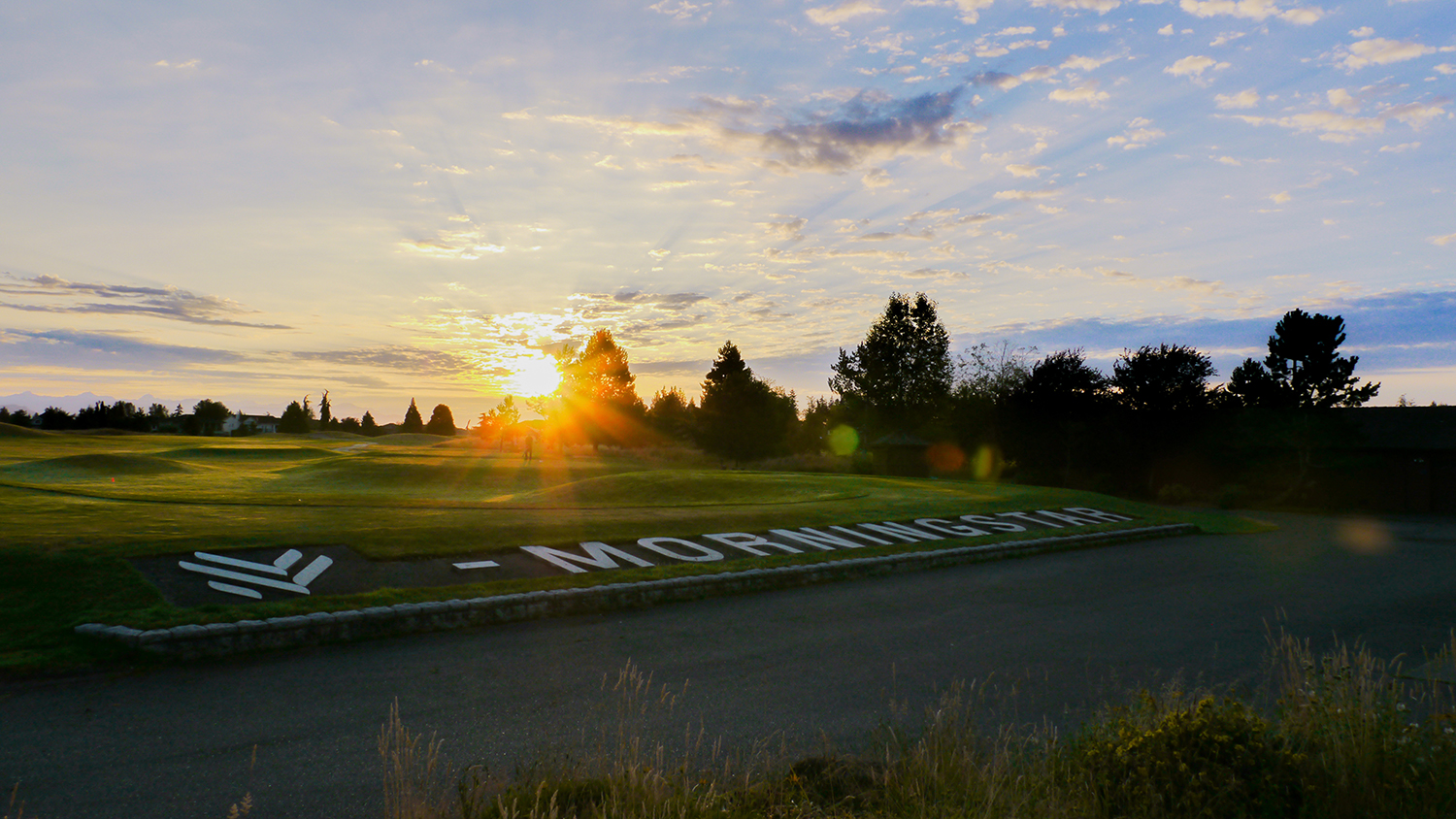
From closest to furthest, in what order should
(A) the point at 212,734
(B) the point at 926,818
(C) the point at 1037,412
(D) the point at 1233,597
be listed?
(B) the point at 926,818 < (A) the point at 212,734 < (D) the point at 1233,597 < (C) the point at 1037,412

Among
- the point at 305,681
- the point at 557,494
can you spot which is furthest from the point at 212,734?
the point at 557,494

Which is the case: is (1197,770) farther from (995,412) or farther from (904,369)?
(904,369)

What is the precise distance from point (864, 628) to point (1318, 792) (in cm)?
569

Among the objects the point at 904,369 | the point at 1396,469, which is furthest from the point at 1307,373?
the point at 904,369

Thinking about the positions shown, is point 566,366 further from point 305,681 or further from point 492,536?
point 305,681

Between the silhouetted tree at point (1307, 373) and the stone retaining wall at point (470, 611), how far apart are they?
35388 mm

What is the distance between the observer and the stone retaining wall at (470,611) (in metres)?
7.99

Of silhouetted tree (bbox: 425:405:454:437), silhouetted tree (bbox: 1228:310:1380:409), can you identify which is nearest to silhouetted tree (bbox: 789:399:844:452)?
silhouetted tree (bbox: 1228:310:1380:409)

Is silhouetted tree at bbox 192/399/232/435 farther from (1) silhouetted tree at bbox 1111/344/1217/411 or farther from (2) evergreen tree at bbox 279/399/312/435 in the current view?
(1) silhouetted tree at bbox 1111/344/1217/411

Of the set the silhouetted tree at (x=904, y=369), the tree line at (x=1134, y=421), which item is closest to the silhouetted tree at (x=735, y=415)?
the tree line at (x=1134, y=421)

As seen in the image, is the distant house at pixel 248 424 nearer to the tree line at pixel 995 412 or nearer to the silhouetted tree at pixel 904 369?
the tree line at pixel 995 412

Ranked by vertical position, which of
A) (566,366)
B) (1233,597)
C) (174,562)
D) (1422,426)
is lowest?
(1233,597)

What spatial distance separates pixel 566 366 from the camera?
81875 millimetres

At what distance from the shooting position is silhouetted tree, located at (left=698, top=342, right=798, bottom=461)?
197 ft
